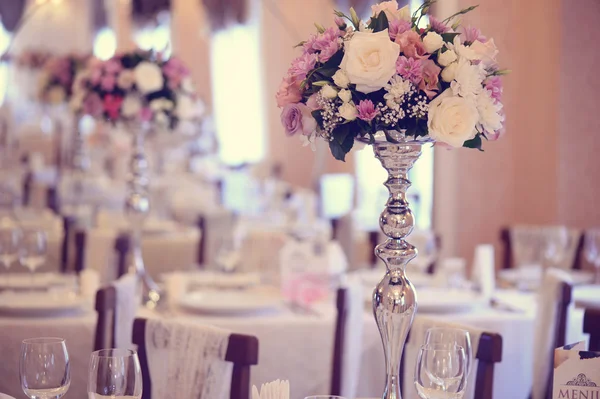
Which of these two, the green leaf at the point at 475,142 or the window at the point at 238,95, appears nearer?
the green leaf at the point at 475,142

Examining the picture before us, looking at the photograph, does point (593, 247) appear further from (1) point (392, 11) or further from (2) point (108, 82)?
(1) point (392, 11)

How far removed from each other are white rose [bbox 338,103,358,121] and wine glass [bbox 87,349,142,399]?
0.62 m

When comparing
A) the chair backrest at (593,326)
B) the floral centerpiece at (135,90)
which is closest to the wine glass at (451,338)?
the chair backrest at (593,326)

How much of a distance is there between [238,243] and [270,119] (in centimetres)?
839

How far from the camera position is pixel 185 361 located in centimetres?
235

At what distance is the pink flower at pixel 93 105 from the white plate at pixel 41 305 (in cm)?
74

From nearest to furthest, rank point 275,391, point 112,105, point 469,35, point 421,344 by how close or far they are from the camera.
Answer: point 275,391 → point 469,35 → point 421,344 → point 112,105

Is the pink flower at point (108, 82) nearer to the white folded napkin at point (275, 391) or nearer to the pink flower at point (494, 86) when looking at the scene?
the pink flower at point (494, 86)

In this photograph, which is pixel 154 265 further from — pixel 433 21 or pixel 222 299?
pixel 433 21

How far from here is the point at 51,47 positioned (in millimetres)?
16828

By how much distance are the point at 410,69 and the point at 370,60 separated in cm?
8

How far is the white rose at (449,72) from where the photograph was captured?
178 cm

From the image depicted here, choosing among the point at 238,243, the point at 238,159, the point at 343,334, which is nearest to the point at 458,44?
the point at 343,334

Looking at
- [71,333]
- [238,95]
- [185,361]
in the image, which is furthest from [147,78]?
[238,95]
